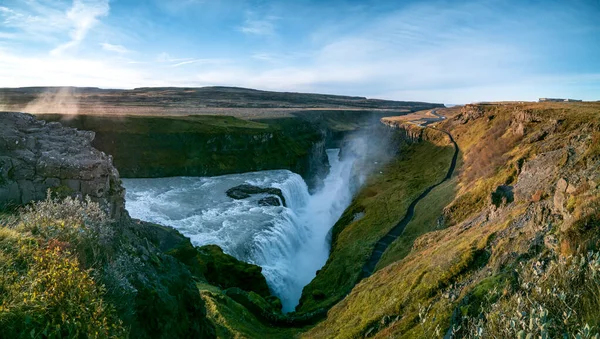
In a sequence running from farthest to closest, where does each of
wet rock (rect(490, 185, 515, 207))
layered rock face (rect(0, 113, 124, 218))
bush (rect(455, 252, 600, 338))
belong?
wet rock (rect(490, 185, 515, 207))
layered rock face (rect(0, 113, 124, 218))
bush (rect(455, 252, 600, 338))

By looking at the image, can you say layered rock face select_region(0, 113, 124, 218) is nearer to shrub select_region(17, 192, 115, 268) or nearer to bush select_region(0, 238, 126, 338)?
shrub select_region(17, 192, 115, 268)

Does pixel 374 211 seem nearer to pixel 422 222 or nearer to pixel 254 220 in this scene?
pixel 422 222

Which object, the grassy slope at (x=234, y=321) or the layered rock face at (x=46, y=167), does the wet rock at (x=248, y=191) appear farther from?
the layered rock face at (x=46, y=167)

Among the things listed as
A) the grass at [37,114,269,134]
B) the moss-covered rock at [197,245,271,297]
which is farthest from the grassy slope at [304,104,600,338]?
the grass at [37,114,269,134]

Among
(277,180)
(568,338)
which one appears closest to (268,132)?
(277,180)

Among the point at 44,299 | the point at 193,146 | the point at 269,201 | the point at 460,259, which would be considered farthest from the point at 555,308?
the point at 193,146

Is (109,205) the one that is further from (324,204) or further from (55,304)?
(324,204)
